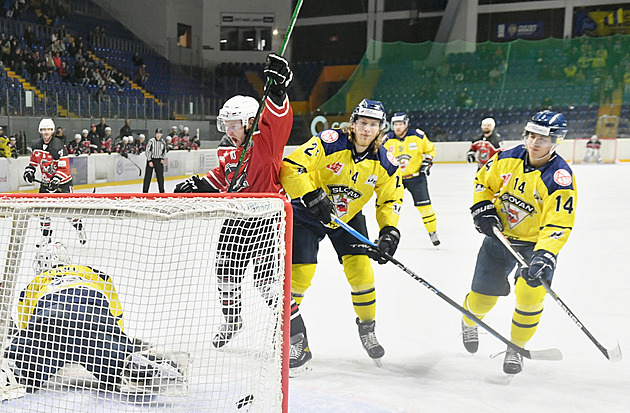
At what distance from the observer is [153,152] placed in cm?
735

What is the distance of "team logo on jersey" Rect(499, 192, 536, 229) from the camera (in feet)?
7.90

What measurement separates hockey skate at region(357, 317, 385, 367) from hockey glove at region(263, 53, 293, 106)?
1020 mm

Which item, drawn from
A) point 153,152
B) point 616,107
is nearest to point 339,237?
point 153,152

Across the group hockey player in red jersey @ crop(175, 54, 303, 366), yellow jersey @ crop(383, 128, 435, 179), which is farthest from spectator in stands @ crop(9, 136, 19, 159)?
hockey player in red jersey @ crop(175, 54, 303, 366)

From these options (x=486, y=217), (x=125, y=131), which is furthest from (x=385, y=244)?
(x=125, y=131)

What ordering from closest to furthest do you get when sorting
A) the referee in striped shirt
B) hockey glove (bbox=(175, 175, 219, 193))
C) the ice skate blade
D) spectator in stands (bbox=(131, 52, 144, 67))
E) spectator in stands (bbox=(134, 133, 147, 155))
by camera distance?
the ice skate blade < hockey glove (bbox=(175, 175, 219, 193)) < the referee in striped shirt < spectator in stands (bbox=(134, 133, 147, 155)) < spectator in stands (bbox=(131, 52, 144, 67))

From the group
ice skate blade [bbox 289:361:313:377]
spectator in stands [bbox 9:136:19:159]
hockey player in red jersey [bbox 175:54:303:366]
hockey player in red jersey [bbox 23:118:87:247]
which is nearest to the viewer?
hockey player in red jersey [bbox 175:54:303:366]

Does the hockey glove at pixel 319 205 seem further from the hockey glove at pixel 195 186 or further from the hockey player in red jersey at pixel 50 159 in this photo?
the hockey player in red jersey at pixel 50 159

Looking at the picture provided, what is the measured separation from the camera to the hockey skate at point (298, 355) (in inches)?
92.0

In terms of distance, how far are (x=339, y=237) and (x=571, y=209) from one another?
36.3 inches

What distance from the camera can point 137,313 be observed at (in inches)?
70.7

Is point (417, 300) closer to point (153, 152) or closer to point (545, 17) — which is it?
point (153, 152)

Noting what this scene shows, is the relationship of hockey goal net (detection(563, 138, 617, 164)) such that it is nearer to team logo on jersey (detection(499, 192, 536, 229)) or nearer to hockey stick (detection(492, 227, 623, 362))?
hockey stick (detection(492, 227, 623, 362))

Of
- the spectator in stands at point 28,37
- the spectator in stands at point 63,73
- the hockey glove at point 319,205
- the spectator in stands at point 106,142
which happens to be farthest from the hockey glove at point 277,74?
the spectator in stands at point 28,37
